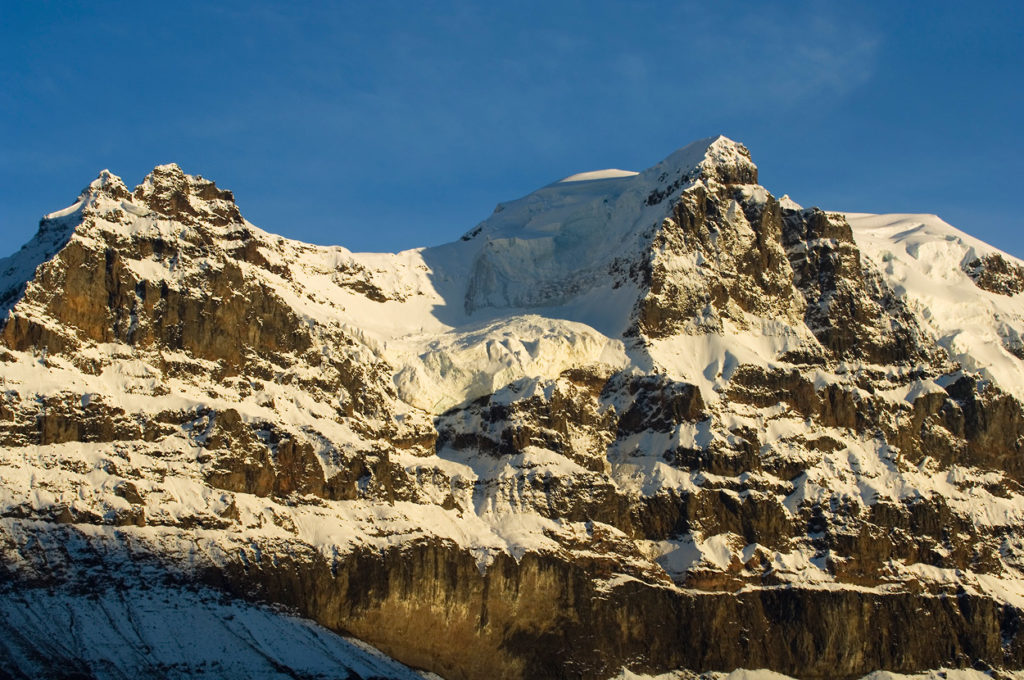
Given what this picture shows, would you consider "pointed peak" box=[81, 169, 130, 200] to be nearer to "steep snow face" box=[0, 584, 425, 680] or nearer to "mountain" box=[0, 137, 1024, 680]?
"mountain" box=[0, 137, 1024, 680]

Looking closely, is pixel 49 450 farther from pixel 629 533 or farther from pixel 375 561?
pixel 629 533

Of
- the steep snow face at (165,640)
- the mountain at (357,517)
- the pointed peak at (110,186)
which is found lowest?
the steep snow face at (165,640)

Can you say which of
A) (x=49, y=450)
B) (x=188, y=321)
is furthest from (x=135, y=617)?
(x=188, y=321)

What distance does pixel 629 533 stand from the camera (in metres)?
193

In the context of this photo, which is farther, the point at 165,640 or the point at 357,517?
the point at 357,517

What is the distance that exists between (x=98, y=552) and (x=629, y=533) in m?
55.2

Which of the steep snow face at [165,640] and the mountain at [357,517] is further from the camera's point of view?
the mountain at [357,517]

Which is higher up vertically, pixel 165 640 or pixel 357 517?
pixel 357 517

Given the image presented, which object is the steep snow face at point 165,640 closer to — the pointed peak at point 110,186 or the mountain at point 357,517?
the mountain at point 357,517

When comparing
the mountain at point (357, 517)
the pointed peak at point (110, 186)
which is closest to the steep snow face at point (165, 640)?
the mountain at point (357, 517)

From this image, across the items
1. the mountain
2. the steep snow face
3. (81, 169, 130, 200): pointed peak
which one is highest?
(81, 169, 130, 200): pointed peak

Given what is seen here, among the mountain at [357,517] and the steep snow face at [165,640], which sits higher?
the mountain at [357,517]

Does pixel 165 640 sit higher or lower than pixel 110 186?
lower

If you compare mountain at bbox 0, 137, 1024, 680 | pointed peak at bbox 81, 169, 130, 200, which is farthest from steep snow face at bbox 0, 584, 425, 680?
pointed peak at bbox 81, 169, 130, 200
